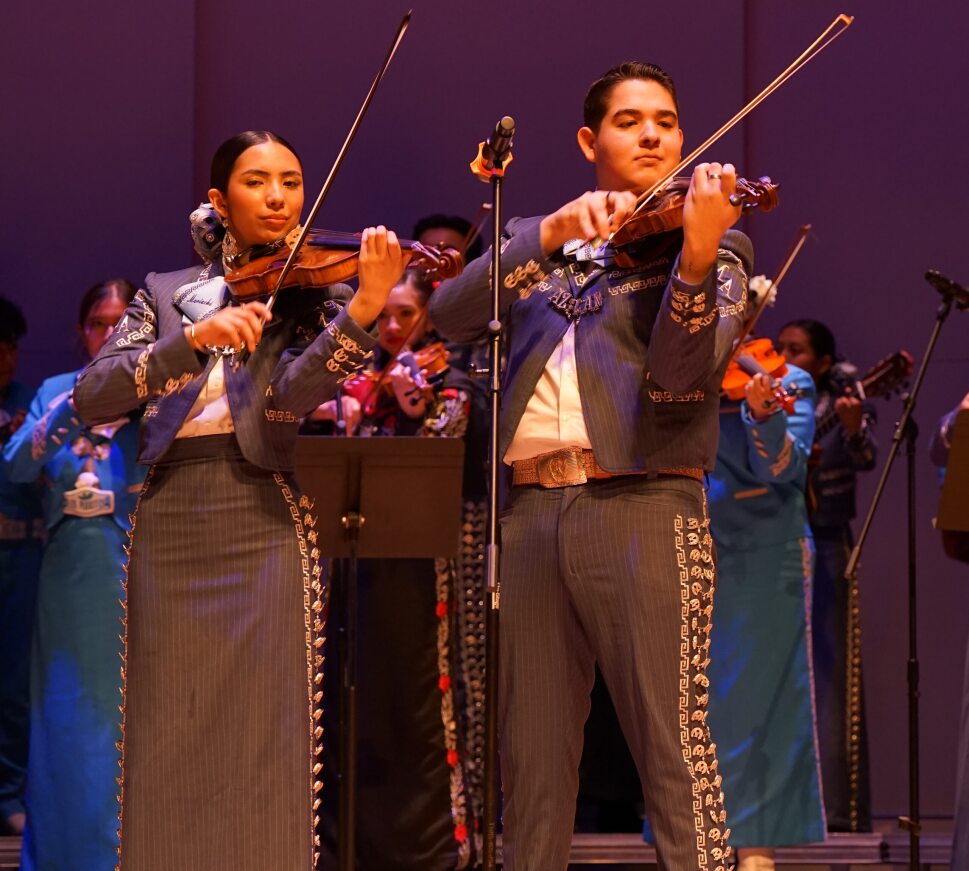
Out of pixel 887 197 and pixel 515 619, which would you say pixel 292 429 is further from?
pixel 887 197

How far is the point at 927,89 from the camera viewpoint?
5.21 m

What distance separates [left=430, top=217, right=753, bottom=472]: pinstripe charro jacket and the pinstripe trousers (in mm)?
78

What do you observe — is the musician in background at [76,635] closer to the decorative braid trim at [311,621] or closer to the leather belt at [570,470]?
the decorative braid trim at [311,621]

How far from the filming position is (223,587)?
2.49m

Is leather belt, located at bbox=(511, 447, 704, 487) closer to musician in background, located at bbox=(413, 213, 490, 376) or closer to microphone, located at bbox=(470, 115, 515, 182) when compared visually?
microphone, located at bbox=(470, 115, 515, 182)

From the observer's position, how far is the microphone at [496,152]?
2244 millimetres

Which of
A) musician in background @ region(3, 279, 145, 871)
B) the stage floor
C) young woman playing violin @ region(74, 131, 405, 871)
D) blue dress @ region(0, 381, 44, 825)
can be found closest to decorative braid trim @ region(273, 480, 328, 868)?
young woman playing violin @ region(74, 131, 405, 871)

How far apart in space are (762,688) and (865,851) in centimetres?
61

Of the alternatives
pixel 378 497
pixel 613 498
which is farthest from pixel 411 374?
pixel 613 498

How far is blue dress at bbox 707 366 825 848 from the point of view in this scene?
3912 millimetres

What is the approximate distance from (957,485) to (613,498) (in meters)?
1.11

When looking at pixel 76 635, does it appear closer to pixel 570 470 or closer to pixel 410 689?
pixel 410 689

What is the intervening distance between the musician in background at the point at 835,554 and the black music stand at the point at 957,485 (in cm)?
141

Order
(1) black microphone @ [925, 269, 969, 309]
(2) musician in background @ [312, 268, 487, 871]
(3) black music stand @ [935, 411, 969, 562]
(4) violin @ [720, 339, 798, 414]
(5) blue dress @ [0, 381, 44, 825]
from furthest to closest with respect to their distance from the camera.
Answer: (5) blue dress @ [0, 381, 44, 825] < (2) musician in background @ [312, 268, 487, 871] < (4) violin @ [720, 339, 798, 414] < (1) black microphone @ [925, 269, 969, 309] < (3) black music stand @ [935, 411, 969, 562]
